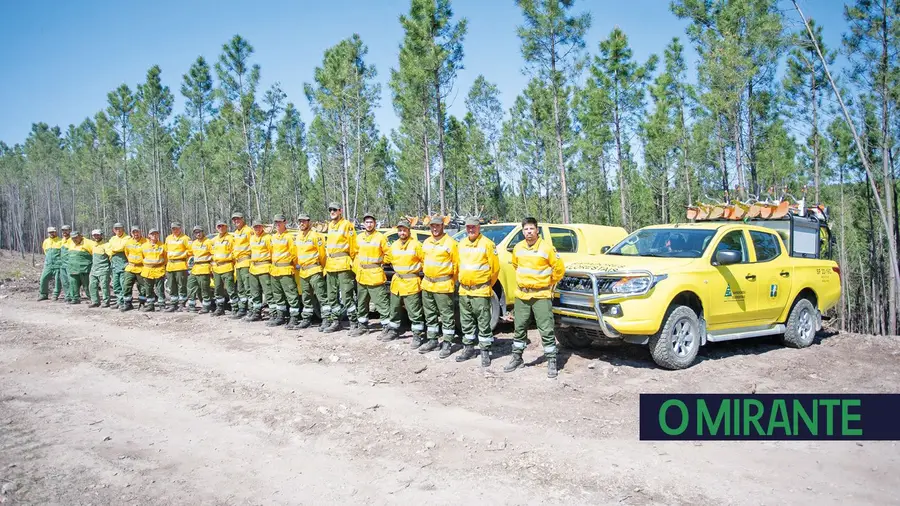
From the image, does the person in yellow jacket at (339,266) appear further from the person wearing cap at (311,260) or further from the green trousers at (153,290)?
the green trousers at (153,290)

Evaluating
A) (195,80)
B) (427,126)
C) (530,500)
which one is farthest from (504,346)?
(195,80)

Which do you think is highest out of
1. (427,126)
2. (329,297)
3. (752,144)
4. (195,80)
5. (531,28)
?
(195,80)

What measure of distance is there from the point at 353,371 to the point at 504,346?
2.32m

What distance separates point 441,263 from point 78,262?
1124cm

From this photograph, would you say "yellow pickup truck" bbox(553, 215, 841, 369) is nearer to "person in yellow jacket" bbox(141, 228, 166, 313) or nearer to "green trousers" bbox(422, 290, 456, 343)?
"green trousers" bbox(422, 290, 456, 343)

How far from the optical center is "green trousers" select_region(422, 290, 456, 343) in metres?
7.23

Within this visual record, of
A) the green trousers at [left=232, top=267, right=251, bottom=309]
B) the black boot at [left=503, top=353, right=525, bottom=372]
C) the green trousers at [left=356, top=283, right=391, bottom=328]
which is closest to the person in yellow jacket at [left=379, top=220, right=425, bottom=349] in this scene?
the green trousers at [left=356, top=283, right=391, bottom=328]

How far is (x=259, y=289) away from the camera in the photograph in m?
10.2

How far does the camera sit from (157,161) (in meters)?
39.4

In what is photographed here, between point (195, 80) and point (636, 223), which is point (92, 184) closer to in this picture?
point (195, 80)

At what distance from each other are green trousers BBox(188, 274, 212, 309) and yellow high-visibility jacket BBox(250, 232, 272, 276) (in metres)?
2.13

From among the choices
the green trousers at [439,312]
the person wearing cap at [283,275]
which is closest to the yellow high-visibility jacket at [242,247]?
the person wearing cap at [283,275]

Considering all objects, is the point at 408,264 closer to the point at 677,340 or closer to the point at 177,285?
the point at 677,340

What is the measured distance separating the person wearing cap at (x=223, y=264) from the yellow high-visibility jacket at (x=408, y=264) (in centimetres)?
460
